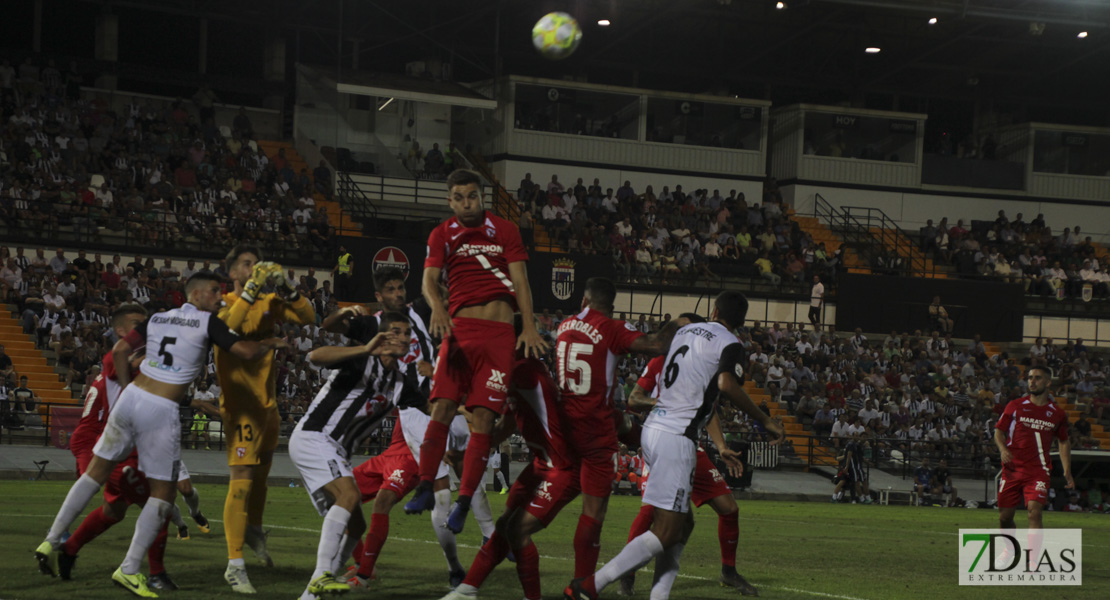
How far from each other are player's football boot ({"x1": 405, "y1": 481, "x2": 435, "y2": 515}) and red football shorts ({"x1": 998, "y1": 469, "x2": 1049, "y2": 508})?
9.74 metres

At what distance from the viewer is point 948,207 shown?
51312mm

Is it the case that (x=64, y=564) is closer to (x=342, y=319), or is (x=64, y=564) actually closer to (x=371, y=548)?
(x=371, y=548)

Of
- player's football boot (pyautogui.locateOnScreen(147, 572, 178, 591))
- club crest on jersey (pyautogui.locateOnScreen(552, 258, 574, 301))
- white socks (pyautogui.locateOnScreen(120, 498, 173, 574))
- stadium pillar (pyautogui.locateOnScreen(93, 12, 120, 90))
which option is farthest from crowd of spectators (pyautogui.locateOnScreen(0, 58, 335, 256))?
white socks (pyautogui.locateOnScreen(120, 498, 173, 574))

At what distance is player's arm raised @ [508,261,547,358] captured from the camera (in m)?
9.48

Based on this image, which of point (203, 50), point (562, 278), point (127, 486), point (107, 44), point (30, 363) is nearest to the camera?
point (127, 486)

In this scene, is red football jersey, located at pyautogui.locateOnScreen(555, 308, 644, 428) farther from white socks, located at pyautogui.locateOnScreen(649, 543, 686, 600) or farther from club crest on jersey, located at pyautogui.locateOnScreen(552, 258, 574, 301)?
club crest on jersey, located at pyautogui.locateOnScreen(552, 258, 574, 301)

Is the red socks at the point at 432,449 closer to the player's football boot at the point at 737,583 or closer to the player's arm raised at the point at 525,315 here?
the player's arm raised at the point at 525,315

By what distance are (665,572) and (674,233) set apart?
34.3 metres

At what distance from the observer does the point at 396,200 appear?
4306 centimetres

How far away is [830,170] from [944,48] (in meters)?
6.61

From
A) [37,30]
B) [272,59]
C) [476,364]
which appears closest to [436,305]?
[476,364]

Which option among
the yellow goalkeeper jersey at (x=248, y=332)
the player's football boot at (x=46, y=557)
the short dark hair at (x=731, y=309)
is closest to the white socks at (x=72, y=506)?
the player's football boot at (x=46, y=557)

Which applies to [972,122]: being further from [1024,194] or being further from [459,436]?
[459,436]

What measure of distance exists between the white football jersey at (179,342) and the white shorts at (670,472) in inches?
130
